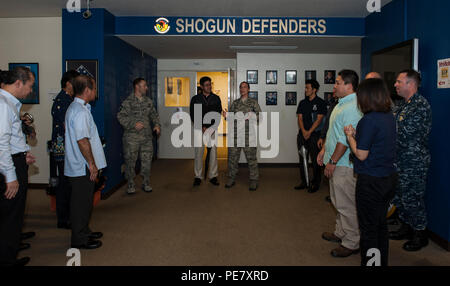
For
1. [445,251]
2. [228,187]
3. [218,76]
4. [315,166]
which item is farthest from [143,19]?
[218,76]

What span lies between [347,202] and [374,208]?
0.68 meters

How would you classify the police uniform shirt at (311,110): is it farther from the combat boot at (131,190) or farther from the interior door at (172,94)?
the interior door at (172,94)

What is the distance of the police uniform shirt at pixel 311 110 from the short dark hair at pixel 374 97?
3.05 m

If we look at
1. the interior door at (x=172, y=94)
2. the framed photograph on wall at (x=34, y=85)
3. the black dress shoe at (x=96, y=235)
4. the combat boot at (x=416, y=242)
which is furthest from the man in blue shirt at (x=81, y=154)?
the interior door at (x=172, y=94)

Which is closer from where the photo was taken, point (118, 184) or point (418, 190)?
point (418, 190)

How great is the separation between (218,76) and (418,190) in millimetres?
11452

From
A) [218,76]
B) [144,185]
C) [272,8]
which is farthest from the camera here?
[218,76]

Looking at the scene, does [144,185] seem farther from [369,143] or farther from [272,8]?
[369,143]

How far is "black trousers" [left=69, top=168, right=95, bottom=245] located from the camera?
3.02 meters

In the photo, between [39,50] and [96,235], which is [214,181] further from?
[39,50]

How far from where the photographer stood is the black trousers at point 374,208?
2350 millimetres

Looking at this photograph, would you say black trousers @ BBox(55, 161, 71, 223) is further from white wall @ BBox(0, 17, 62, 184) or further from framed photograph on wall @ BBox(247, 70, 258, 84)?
framed photograph on wall @ BBox(247, 70, 258, 84)

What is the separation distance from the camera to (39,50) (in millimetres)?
5555

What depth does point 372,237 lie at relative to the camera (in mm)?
2404
